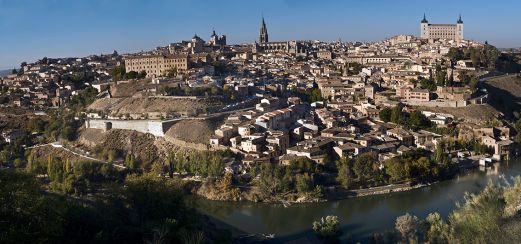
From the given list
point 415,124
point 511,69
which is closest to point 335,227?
point 415,124

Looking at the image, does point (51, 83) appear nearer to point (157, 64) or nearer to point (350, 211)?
point (157, 64)

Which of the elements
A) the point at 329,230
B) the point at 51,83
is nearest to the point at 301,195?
the point at 329,230

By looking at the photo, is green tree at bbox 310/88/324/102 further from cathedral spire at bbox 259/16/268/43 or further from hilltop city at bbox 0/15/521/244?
cathedral spire at bbox 259/16/268/43

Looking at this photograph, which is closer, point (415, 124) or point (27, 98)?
point (415, 124)

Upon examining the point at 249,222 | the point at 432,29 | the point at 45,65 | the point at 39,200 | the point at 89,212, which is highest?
the point at 432,29

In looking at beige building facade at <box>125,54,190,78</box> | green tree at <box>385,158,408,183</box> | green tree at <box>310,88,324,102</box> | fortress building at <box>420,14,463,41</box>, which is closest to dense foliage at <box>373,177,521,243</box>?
green tree at <box>385,158,408,183</box>

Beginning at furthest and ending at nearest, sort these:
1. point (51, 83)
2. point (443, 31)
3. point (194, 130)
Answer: point (443, 31)
point (51, 83)
point (194, 130)

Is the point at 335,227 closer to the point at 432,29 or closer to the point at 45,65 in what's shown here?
the point at 45,65
